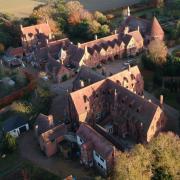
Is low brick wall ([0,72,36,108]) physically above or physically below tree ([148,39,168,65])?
below

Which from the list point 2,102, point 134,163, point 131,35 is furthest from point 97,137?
point 131,35

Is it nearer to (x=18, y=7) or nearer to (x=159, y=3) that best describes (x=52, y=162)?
(x=159, y=3)

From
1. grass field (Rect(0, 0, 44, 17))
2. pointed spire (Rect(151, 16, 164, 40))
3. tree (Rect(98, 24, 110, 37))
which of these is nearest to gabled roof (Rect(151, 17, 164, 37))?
pointed spire (Rect(151, 16, 164, 40))

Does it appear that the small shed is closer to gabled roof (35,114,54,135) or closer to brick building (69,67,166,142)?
gabled roof (35,114,54,135)

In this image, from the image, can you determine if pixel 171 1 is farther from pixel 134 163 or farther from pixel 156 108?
pixel 134 163

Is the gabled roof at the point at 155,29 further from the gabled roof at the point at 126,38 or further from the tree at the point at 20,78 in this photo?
the tree at the point at 20,78
